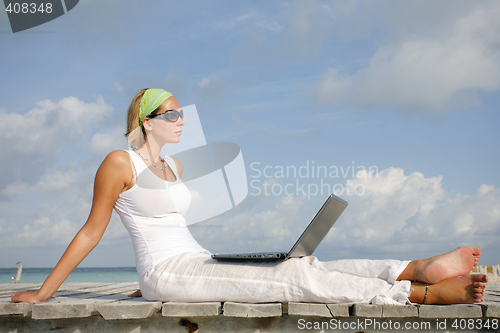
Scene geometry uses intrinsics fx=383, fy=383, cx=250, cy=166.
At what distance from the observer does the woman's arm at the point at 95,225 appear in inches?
122

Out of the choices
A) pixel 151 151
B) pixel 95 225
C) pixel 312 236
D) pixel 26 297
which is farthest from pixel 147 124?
pixel 312 236

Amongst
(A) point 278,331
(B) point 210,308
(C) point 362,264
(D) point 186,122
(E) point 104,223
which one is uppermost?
(D) point 186,122

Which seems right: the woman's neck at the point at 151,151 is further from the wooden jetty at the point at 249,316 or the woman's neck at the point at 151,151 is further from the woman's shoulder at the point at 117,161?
the wooden jetty at the point at 249,316

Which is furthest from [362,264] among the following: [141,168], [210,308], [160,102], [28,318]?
[28,318]

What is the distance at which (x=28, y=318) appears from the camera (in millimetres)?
3207

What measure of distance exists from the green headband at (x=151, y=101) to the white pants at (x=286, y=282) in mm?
1483

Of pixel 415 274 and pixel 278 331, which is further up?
pixel 415 274

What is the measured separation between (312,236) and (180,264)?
3.60 feet

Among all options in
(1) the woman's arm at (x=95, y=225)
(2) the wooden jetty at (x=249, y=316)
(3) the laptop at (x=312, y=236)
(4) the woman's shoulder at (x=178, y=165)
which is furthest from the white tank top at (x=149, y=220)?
(4) the woman's shoulder at (x=178, y=165)

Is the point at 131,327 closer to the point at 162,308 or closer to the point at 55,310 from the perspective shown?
the point at 162,308

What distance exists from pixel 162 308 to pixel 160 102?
1.84m

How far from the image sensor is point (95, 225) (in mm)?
3143

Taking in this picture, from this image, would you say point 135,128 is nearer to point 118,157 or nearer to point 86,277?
point 118,157

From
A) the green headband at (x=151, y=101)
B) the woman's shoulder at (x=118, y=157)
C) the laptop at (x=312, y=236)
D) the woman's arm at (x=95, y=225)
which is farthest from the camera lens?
the green headband at (x=151, y=101)
